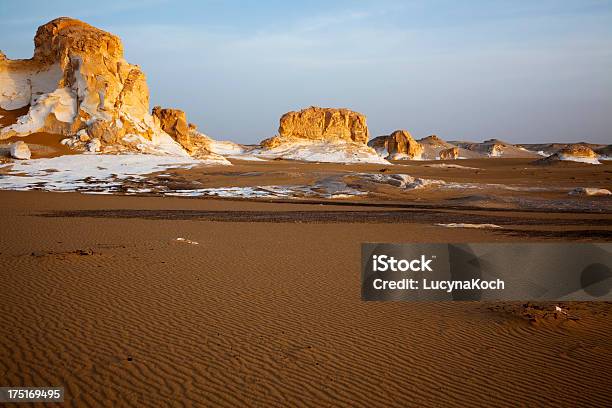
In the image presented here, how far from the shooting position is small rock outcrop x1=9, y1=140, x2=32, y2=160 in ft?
148

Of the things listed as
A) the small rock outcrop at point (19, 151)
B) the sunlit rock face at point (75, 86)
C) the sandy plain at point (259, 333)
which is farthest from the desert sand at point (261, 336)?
the sunlit rock face at point (75, 86)

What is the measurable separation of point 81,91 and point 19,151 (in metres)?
9.99

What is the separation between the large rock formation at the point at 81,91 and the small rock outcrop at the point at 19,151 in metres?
4.11

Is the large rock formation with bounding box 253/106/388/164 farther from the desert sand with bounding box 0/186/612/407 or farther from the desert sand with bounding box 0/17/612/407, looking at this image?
the desert sand with bounding box 0/186/612/407

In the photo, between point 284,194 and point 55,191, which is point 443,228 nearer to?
point 284,194

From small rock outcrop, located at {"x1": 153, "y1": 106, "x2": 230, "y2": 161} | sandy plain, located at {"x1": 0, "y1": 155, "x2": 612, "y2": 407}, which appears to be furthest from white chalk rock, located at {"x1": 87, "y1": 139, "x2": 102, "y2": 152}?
sandy plain, located at {"x1": 0, "y1": 155, "x2": 612, "y2": 407}

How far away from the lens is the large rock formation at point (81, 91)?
50.5 m

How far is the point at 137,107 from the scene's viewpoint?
181 ft

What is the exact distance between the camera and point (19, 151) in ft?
148

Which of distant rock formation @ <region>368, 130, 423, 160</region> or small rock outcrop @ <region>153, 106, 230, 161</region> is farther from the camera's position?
distant rock formation @ <region>368, 130, 423, 160</region>

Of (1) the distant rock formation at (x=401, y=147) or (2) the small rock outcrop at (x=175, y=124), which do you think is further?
(1) the distant rock formation at (x=401, y=147)

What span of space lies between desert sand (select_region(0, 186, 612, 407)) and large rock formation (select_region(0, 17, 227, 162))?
126ft

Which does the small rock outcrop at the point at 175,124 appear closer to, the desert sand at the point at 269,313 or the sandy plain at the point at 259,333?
the desert sand at the point at 269,313

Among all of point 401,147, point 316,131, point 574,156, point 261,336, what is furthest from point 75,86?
point 401,147
